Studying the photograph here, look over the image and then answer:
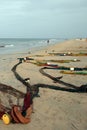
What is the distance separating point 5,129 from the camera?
7.30 meters

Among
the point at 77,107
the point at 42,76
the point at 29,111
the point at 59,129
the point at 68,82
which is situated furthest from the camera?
the point at 42,76

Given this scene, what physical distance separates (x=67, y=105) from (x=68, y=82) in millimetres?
3791

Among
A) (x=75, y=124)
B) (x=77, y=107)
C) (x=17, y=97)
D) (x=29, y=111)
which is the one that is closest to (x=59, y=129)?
(x=75, y=124)

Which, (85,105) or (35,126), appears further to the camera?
A: (85,105)

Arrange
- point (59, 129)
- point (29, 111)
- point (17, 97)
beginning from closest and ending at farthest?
point (59, 129), point (29, 111), point (17, 97)

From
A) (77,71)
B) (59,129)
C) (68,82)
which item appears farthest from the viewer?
(77,71)

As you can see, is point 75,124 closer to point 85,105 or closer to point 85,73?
point 85,105

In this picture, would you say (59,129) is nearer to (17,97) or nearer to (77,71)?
(17,97)

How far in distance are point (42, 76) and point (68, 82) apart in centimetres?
213

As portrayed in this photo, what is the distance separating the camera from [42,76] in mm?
14586

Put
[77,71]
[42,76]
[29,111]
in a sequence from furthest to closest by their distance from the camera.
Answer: [77,71]
[42,76]
[29,111]

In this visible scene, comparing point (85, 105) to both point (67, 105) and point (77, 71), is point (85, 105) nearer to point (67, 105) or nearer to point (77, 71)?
point (67, 105)

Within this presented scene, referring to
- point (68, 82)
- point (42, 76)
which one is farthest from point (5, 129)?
point (42, 76)

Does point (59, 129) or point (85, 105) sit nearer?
point (59, 129)
